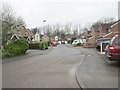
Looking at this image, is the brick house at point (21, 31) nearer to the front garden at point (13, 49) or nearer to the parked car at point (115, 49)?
the front garden at point (13, 49)

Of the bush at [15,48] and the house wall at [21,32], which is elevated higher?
the house wall at [21,32]

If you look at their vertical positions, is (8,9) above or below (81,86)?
above

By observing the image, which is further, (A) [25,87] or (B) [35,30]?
(B) [35,30]

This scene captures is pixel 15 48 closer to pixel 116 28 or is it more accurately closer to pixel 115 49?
pixel 115 49

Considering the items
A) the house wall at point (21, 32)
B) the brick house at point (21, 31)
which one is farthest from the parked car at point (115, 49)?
the house wall at point (21, 32)

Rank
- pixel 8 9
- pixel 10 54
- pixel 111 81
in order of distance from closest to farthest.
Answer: pixel 111 81 → pixel 10 54 → pixel 8 9

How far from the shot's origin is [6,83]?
8766mm

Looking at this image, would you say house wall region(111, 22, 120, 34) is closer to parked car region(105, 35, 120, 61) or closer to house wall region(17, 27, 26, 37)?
house wall region(17, 27, 26, 37)

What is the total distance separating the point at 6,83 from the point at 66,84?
209 cm

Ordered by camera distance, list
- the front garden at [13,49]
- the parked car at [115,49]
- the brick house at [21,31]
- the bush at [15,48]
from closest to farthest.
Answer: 1. the parked car at [115,49]
2. the front garden at [13,49]
3. the bush at [15,48]
4. the brick house at [21,31]

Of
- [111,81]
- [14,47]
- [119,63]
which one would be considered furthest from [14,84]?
[14,47]

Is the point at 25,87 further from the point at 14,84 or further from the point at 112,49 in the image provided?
the point at 112,49

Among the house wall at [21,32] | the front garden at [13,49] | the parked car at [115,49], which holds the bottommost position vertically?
the front garden at [13,49]

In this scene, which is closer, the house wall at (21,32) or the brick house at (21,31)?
the brick house at (21,31)
